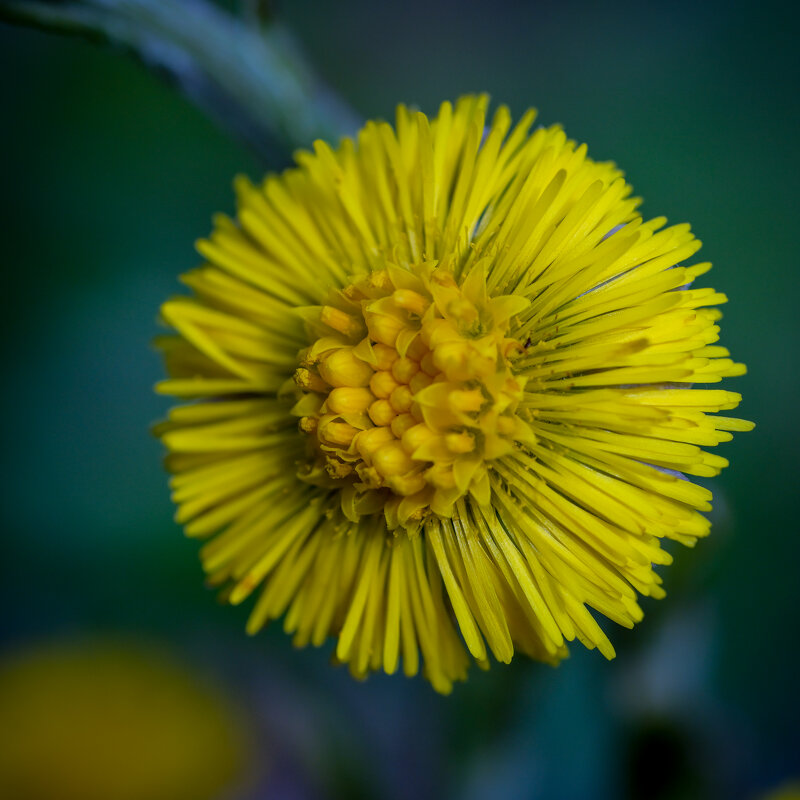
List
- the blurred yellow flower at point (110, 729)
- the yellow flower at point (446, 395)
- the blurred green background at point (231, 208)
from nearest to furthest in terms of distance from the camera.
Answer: the yellow flower at point (446, 395) < the blurred yellow flower at point (110, 729) < the blurred green background at point (231, 208)

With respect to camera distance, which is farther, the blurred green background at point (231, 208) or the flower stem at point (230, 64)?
the blurred green background at point (231, 208)

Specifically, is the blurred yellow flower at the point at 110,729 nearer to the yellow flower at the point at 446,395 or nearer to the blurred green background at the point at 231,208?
the blurred green background at the point at 231,208

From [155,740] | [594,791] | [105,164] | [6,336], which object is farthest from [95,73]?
[594,791]

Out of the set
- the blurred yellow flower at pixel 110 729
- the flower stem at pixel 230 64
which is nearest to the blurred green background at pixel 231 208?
the blurred yellow flower at pixel 110 729

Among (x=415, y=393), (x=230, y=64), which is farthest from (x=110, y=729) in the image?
(x=230, y=64)

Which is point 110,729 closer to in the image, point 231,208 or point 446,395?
point 446,395

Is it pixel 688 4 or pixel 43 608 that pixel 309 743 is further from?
pixel 688 4
